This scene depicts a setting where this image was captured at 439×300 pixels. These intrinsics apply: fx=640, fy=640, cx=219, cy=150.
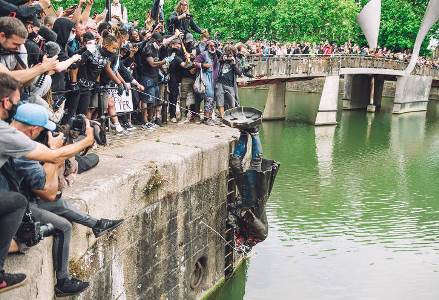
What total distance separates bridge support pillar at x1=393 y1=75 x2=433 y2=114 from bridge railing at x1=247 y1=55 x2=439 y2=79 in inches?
28.1

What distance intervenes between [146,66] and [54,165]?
5.69 m

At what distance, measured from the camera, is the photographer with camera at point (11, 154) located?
4531 millimetres

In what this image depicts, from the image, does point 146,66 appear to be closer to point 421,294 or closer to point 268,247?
point 268,247

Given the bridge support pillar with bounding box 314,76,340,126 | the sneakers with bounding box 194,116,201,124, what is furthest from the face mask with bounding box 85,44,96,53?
the bridge support pillar with bounding box 314,76,340,126

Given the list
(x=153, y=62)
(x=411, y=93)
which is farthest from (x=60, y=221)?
(x=411, y=93)

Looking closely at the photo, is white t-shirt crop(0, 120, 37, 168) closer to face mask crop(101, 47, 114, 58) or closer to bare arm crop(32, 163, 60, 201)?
bare arm crop(32, 163, 60, 201)

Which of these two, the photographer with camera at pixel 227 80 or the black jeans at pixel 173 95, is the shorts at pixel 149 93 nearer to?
the black jeans at pixel 173 95

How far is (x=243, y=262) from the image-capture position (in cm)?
1169

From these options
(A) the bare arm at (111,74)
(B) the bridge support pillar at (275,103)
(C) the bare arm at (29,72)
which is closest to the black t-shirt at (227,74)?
(A) the bare arm at (111,74)

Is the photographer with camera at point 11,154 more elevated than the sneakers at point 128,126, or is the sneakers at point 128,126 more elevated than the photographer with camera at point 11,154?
the photographer with camera at point 11,154

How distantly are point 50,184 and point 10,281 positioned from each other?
81cm

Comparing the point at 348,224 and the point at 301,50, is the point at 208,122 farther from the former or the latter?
the point at 301,50

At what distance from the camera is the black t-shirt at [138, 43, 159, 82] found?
34.2ft

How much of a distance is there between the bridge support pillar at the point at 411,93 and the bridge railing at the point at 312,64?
71 cm
